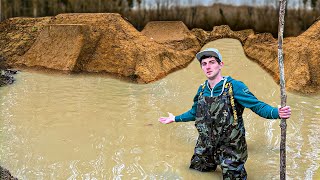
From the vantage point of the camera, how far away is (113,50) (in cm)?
1036

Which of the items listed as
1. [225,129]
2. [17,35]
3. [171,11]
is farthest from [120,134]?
[171,11]

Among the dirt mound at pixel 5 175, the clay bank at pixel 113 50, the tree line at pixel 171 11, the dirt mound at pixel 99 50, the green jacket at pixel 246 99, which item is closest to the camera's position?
the green jacket at pixel 246 99

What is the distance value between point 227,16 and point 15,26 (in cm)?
718

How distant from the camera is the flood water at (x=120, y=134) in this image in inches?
156

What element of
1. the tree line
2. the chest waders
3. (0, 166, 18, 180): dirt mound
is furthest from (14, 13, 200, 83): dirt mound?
the chest waders

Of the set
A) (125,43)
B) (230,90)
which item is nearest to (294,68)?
(125,43)

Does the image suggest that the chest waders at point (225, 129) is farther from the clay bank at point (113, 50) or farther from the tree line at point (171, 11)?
the tree line at point (171, 11)

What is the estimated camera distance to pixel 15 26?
12984mm

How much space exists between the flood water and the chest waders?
34 centimetres

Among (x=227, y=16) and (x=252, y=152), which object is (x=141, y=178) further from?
(x=227, y=16)

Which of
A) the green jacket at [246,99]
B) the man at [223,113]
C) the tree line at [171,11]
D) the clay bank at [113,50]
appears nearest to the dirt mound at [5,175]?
the man at [223,113]

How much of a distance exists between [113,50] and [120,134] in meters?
5.51

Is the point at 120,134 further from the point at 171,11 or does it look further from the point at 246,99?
the point at 171,11

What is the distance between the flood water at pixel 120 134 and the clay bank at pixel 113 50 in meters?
0.88
